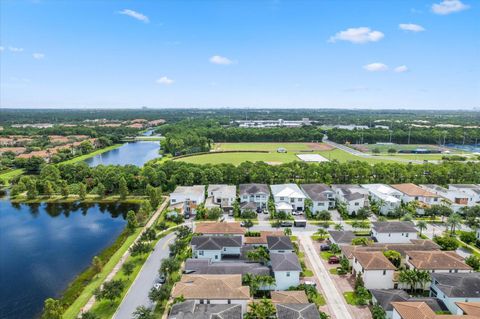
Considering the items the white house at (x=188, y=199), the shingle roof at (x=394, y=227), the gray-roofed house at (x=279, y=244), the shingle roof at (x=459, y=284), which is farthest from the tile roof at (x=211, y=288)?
the white house at (x=188, y=199)

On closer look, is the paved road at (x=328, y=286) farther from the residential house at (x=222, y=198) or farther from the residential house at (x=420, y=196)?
the residential house at (x=420, y=196)

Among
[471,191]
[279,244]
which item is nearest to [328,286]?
[279,244]

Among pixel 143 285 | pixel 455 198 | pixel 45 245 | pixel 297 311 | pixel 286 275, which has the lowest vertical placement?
pixel 45 245

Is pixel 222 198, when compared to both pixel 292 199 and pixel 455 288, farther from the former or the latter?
pixel 455 288

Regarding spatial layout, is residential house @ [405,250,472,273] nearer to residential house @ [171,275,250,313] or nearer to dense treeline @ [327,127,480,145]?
residential house @ [171,275,250,313]

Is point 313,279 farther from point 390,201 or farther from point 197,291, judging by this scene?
point 390,201
